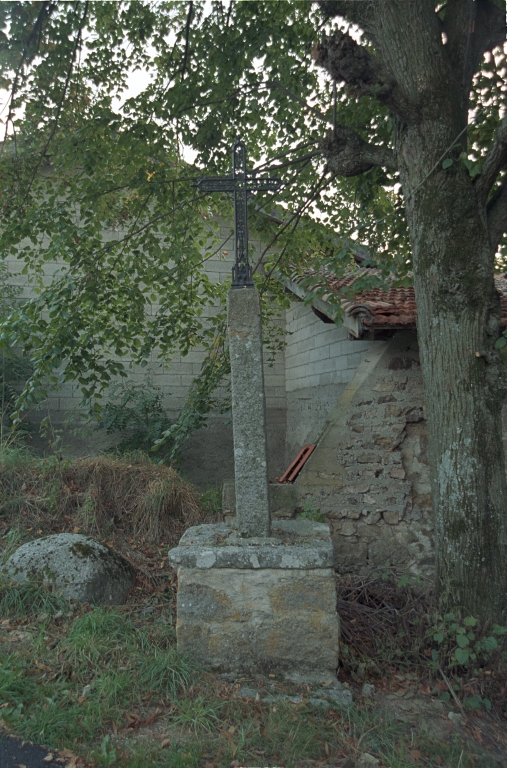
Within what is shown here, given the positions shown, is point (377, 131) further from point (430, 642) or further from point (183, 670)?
point (183, 670)

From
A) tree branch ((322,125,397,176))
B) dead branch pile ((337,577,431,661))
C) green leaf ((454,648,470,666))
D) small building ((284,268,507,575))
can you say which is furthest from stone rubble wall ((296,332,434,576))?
green leaf ((454,648,470,666))

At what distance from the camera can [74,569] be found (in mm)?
4719

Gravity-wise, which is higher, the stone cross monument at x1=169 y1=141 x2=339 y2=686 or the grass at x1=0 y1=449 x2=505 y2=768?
the stone cross monument at x1=169 y1=141 x2=339 y2=686

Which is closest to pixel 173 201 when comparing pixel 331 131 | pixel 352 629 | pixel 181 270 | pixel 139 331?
pixel 181 270

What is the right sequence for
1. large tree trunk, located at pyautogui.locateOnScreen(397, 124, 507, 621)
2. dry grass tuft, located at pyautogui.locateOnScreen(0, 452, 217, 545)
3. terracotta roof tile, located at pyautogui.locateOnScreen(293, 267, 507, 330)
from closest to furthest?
large tree trunk, located at pyautogui.locateOnScreen(397, 124, 507, 621) → terracotta roof tile, located at pyautogui.locateOnScreen(293, 267, 507, 330) → dry grass tuft, located at pyautogui.locateOnScreen(0, 452, 217, 545)

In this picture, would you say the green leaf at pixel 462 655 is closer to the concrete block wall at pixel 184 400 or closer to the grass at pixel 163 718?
the grass at pixel 163 718

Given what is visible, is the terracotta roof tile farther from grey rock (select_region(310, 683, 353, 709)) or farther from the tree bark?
grey rock (select_region(310, 683, 353, 709))

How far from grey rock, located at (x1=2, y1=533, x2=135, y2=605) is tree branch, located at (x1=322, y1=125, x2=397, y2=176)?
371 cm

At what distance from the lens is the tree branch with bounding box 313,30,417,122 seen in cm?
428

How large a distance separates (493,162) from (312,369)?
175 inches

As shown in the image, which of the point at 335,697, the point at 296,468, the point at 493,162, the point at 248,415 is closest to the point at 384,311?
the point at 493,162

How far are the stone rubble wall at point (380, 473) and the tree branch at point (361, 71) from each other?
2181 mm

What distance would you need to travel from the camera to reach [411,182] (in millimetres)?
4391

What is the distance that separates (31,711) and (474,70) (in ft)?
17.3
